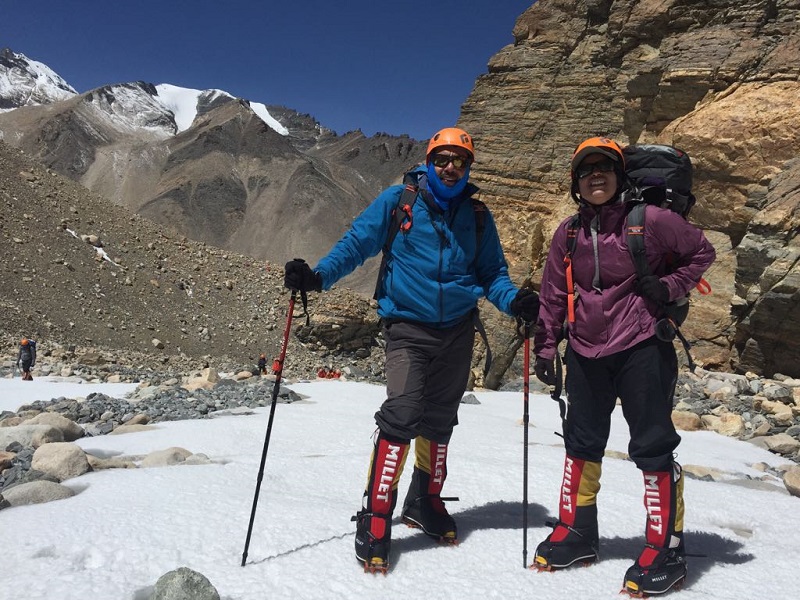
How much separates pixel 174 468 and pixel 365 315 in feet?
81.1

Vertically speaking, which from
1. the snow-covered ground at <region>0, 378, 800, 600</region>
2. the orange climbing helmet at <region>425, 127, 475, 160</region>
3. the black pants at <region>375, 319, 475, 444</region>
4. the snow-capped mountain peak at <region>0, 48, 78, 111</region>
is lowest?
the snow-covered ground at <region>0, 378, 800, 600</region>

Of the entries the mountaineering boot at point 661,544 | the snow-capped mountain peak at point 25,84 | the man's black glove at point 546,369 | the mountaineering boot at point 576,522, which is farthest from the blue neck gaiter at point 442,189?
the snow-capped mountain peak at point 25,84

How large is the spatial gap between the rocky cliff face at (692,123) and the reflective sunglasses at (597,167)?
13.4m

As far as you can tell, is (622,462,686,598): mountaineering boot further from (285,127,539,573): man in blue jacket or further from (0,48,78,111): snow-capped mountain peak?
→ (0,48,78,111): snow-capped mountain peak

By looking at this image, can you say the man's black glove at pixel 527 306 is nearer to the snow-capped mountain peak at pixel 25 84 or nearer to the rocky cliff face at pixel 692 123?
the rocky cliff face at pixel 692 123

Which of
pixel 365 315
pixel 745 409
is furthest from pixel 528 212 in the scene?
pixel 745 409

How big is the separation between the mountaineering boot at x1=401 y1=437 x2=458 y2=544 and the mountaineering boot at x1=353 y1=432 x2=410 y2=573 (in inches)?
13.9

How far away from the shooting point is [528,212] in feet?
76.5

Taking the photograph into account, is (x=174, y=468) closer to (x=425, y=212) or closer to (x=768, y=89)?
(x=425, y=212)

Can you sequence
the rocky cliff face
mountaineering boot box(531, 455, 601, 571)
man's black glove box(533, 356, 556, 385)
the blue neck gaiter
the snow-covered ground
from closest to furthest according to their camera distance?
the snow-covered ground < mountaineering boot box(531, 455, 601, 571) < man's black glove box(533, 356, 556, 385) < the blue neck gaiter < the rocky cliff face

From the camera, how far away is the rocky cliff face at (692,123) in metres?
15.0

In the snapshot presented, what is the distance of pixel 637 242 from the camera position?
9.64 ft

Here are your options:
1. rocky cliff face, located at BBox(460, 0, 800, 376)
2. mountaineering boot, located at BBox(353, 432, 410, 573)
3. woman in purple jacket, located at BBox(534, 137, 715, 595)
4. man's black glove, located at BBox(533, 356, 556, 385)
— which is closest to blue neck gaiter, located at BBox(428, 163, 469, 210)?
woman in purple jacket, located at BBox(534, 137, 715, 595)

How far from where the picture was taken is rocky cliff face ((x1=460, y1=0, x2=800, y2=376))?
15.0 meters
